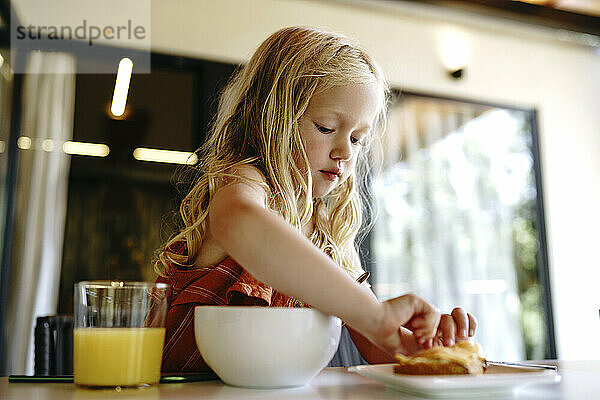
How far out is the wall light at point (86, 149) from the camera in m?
2.73

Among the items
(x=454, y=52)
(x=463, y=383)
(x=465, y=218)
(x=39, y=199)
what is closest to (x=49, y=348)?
(x=463, y=383)

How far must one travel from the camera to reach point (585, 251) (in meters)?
3.71

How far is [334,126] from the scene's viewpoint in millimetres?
1054

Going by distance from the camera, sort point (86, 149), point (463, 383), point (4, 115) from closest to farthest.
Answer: point (463, 383), point (4, 115), point (86, 149)

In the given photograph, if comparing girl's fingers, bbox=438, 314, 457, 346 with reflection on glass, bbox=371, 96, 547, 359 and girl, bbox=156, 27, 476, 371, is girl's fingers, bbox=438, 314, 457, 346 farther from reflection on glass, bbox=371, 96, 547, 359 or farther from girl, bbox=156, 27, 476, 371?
reflection on glass, bbox=371, 96, 547, 359

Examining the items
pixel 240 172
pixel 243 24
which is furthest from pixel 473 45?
pixel 240 172

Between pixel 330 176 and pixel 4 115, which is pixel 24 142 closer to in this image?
pixel 4 115

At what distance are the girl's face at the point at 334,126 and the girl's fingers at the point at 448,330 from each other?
377 mm

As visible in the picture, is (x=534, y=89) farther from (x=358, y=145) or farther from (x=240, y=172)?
(x=240, y=172)

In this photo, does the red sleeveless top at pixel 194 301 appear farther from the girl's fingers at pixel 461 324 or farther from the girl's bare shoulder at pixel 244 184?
the girl's fingers at pixel 461 324

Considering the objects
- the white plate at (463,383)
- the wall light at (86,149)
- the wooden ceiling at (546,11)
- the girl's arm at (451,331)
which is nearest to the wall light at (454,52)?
the wooden ceiling at (546,11)

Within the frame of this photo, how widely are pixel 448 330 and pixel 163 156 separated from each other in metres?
2.28

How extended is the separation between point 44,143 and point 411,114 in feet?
6.83

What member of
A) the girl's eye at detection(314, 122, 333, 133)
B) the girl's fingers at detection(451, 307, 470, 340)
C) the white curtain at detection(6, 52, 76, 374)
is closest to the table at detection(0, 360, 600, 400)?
the girl's fingers at detection(451, 307, 470, 340)
